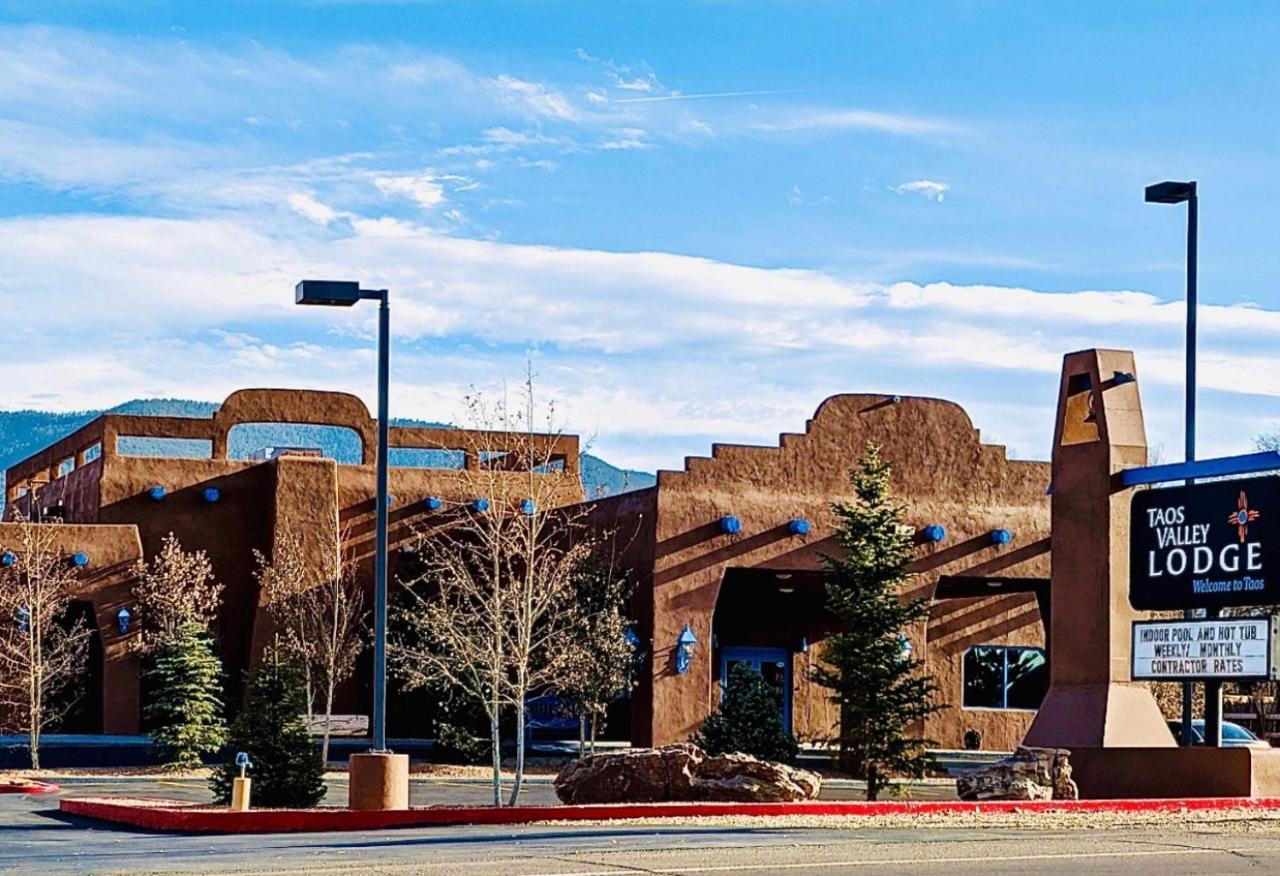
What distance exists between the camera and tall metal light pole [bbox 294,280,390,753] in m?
24.5

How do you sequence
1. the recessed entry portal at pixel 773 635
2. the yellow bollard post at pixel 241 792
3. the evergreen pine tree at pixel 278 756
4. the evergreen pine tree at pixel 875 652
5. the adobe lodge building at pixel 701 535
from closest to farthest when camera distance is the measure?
the yellow bollard post at pixel 241 792, the evergreen pine tree at pixel 278 756, the evergreen pine tree at pixel 875 652, the adobe lodge building at pixel 701 535, the recessed entry portal at pixel 773 635

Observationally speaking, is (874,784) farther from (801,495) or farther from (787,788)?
(801,495)

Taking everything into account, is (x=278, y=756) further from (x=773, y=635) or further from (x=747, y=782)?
(x=773, y=635)

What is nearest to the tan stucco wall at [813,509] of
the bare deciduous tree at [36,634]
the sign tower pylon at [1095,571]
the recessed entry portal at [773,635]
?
the recessed entry portal at [773,635]

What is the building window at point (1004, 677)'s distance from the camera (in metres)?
47.7

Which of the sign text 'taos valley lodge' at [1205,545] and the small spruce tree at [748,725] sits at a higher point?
the sign text 'taos valley lodge' at [1205,545]

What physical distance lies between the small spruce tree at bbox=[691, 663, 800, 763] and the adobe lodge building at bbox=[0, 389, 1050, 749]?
5648 mm

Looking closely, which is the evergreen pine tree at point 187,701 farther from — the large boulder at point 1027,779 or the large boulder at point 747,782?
the large boulder at point 1027,779

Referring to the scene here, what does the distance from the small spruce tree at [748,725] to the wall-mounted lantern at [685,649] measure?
20.1ft

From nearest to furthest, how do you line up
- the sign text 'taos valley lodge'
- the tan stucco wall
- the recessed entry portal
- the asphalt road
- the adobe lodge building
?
the asphalt road
the sign text 'taos valley lodge'
the tan stucco wall
the adobe lodge building
the recessed entry portal

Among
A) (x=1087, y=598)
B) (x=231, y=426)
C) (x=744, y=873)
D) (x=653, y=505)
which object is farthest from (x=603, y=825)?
(x=231, y=426)

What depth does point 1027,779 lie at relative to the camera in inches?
1045

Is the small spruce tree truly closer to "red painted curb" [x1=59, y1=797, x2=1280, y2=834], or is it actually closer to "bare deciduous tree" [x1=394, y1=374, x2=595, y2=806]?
"bare deciduous tree" [x1=394, y1=374, x2=595, y2=806]

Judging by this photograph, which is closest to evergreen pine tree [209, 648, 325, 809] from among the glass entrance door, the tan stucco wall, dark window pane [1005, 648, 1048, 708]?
the tan stucco wall
